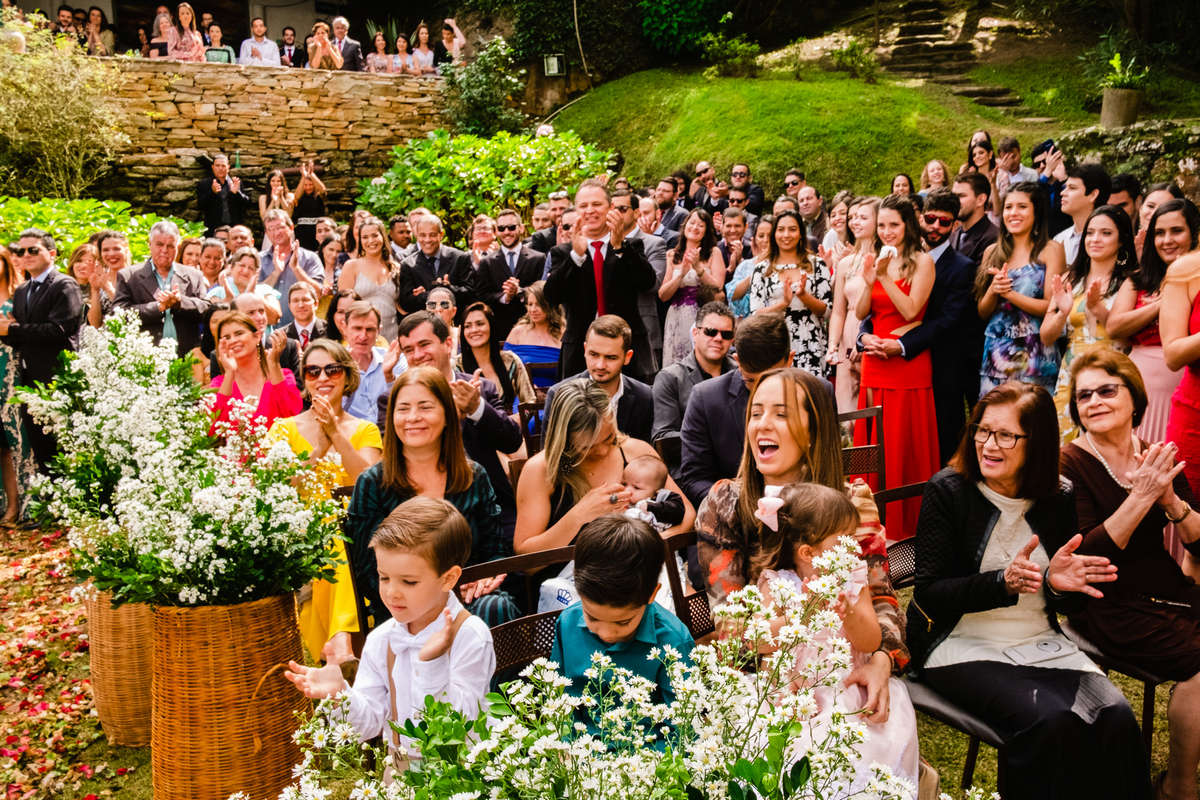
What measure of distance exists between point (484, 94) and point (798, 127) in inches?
239

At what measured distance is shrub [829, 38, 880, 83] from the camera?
14.9 metres

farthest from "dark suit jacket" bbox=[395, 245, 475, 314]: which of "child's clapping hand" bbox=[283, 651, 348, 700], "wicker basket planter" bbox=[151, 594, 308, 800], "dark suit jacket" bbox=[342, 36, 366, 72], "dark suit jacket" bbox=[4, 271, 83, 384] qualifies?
"dark suit jacket" bbox=[342, 36, 366, 72]

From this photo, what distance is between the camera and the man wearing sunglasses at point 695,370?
4.71 meters

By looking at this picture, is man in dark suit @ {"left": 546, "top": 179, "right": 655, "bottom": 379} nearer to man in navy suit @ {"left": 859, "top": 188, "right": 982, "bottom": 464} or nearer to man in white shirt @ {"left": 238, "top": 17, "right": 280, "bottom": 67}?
man in navy suit @ {"left": 859, "top": 188, "right": 982, "bottom": 464}

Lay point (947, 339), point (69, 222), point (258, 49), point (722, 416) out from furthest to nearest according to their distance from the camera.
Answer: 1. point (258, 49)
2. point (69, 222)
3. point (947, 339)
4. point (722, 416)

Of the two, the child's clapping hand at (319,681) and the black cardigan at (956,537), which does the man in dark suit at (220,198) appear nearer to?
the child's clapping hand at (319,681)

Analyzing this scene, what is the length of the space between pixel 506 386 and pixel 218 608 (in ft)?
9.92

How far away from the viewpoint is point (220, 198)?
12.8m

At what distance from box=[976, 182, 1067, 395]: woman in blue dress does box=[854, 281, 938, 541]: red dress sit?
0.41m

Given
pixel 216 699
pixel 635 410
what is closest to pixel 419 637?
pixel 216 699

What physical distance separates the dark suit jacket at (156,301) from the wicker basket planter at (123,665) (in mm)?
3781

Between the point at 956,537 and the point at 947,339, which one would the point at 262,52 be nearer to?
the point at 947,339

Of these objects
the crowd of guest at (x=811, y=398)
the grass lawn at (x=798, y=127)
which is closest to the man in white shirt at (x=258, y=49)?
the grass lawn at (x=798, y=127)

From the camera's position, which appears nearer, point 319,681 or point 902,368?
point 319,681
